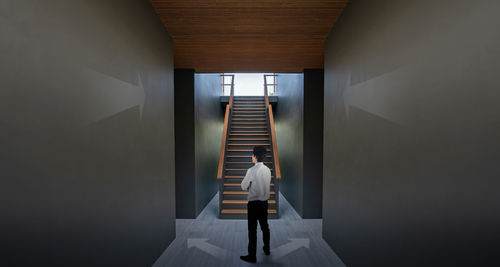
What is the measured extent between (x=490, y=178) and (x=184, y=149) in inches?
169

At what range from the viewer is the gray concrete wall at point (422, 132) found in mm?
1044

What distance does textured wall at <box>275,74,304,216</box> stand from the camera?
188 inches

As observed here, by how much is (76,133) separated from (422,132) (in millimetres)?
2207

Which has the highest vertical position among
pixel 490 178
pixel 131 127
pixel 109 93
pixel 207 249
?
pixel 109 93

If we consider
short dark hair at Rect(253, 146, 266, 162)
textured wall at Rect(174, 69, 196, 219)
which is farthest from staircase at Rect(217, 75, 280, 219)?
short dark hair at Rect(253, 146, 266, 162)

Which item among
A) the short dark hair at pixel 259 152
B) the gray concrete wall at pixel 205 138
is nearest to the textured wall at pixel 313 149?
the short dark hair at pixel 259 152

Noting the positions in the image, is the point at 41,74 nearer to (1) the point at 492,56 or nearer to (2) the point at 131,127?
(2) the point at 131,127

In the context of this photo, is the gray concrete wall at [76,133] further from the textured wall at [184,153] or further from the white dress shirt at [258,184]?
the textured wall at [184,153]

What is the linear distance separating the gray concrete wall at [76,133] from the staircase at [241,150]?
225 cm

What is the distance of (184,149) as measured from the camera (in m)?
4.54

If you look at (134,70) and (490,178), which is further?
(134,70)

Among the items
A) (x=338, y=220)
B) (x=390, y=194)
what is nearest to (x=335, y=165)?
(x=338, y=220)

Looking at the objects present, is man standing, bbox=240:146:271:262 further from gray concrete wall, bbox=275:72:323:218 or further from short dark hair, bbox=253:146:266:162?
gray concrete wall, bbox=275:72:323:218

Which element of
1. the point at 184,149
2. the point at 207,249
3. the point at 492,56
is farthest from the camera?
the point at 184,149
